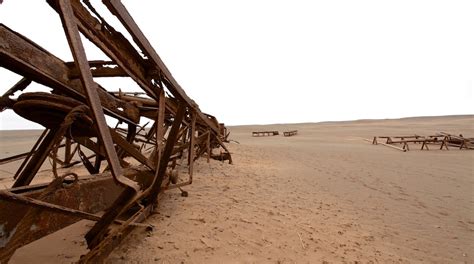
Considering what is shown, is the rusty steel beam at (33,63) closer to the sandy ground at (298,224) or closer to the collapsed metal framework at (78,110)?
the collapsed metal framework at (78,110)

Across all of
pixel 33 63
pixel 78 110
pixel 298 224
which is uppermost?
pixel 33 63

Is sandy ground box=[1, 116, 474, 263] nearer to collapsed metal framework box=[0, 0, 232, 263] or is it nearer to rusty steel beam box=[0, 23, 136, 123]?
collapsed metal framework box=[0, 0, 232, 263]

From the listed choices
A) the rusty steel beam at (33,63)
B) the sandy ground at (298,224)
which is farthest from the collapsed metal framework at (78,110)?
the sandy ground at (298,224)

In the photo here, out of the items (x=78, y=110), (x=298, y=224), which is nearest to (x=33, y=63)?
(x=78, y=110)

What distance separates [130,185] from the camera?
2043mm

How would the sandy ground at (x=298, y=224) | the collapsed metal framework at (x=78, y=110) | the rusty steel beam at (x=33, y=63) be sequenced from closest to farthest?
the rusty steel beam at (x=33, y=63) → the collapsed metal framework at (x=78, y=110) → the sandy ground at (x=298, y=224)

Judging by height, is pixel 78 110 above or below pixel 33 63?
below

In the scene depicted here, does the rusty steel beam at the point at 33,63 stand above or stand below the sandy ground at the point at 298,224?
above

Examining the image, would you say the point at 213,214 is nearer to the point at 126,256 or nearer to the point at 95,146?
the point at 126,256

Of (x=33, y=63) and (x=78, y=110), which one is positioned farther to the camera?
(x=78, y=110)

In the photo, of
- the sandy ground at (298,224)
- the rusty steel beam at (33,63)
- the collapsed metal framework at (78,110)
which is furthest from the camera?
the sandy ground at (298,224)

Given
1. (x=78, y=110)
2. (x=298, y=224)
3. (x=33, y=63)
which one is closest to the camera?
(x=33, y=63)

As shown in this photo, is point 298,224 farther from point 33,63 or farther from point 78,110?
point 33,63

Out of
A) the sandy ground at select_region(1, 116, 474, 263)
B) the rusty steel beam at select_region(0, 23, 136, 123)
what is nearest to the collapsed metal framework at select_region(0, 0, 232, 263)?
the rusty steel beam at select_region(0, 23, 136, 123)
